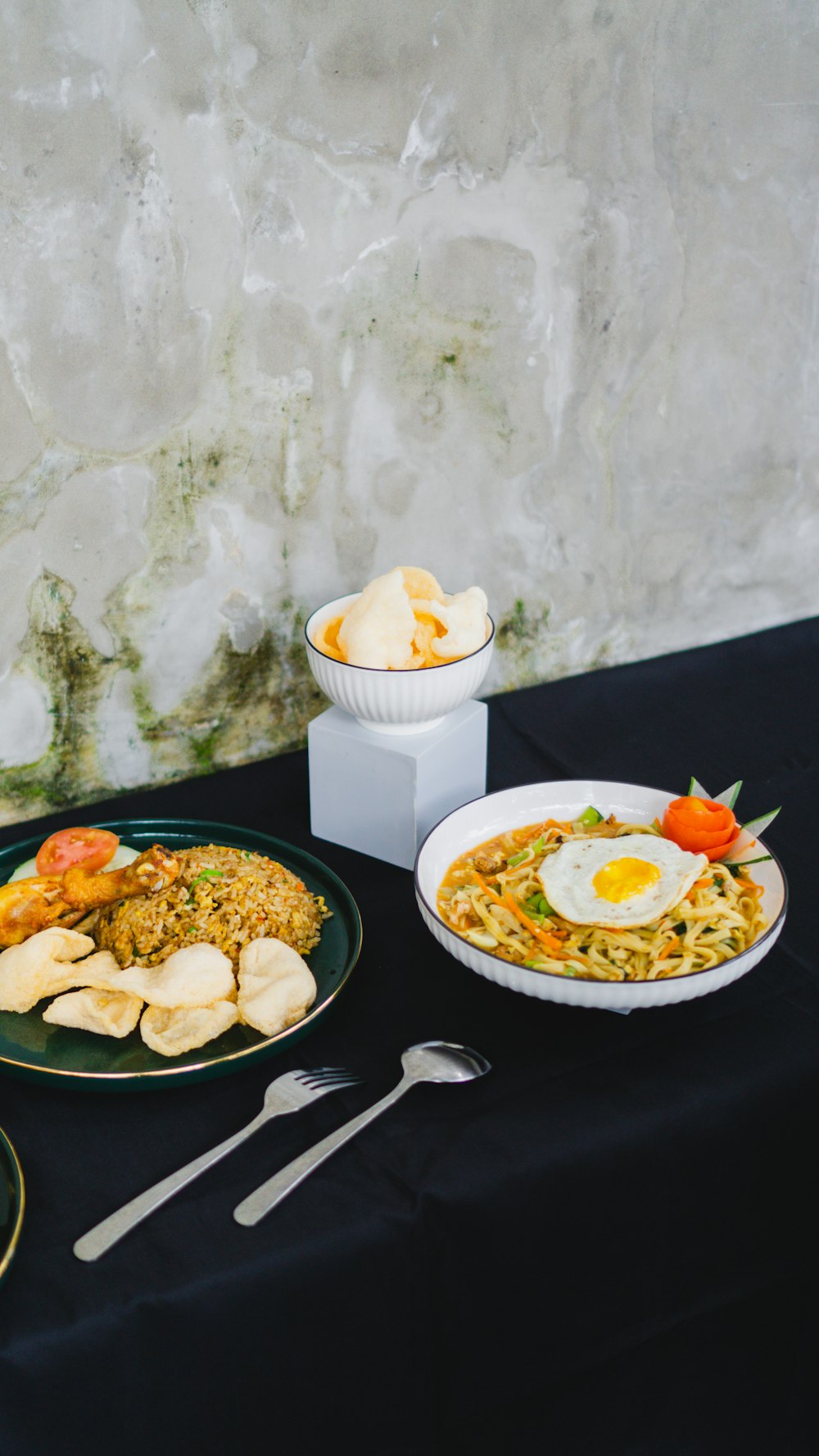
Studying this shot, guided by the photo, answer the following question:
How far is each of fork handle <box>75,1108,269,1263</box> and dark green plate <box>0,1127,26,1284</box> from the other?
5 centimetres

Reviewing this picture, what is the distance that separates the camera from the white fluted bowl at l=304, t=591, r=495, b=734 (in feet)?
4.50

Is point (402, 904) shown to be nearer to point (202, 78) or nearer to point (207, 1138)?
point (207, 1138)

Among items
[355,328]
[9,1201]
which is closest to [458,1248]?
[9,1201]

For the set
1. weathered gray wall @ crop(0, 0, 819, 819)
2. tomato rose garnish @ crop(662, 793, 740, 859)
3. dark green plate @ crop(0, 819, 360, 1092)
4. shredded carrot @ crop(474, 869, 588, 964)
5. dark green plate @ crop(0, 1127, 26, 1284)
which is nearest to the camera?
dark green plate @ crop(0, 1127, 26, 1284)

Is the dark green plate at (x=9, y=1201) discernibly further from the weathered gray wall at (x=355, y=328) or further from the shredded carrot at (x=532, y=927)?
the weathered gray wall at (x=355, y=328)

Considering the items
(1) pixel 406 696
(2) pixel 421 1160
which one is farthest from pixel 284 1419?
(1) pixel 406 696

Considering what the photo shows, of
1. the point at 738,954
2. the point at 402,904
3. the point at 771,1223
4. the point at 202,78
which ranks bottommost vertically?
the point at 771,1223

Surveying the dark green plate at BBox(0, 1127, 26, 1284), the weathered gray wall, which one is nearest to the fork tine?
the dark green plate at BBox(0, 1127, 26, 1284)

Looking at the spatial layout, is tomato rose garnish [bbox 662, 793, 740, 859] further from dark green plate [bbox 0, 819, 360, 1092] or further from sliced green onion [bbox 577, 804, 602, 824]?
dark green plate [bbox 0, 819, 360, 1092]

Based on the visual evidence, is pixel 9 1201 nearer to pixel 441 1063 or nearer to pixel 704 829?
pixel 441 1063

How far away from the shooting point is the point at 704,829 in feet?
4.19

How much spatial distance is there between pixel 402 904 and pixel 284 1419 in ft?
1.94

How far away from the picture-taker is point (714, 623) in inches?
87.6

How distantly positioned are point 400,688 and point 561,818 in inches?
10.4
